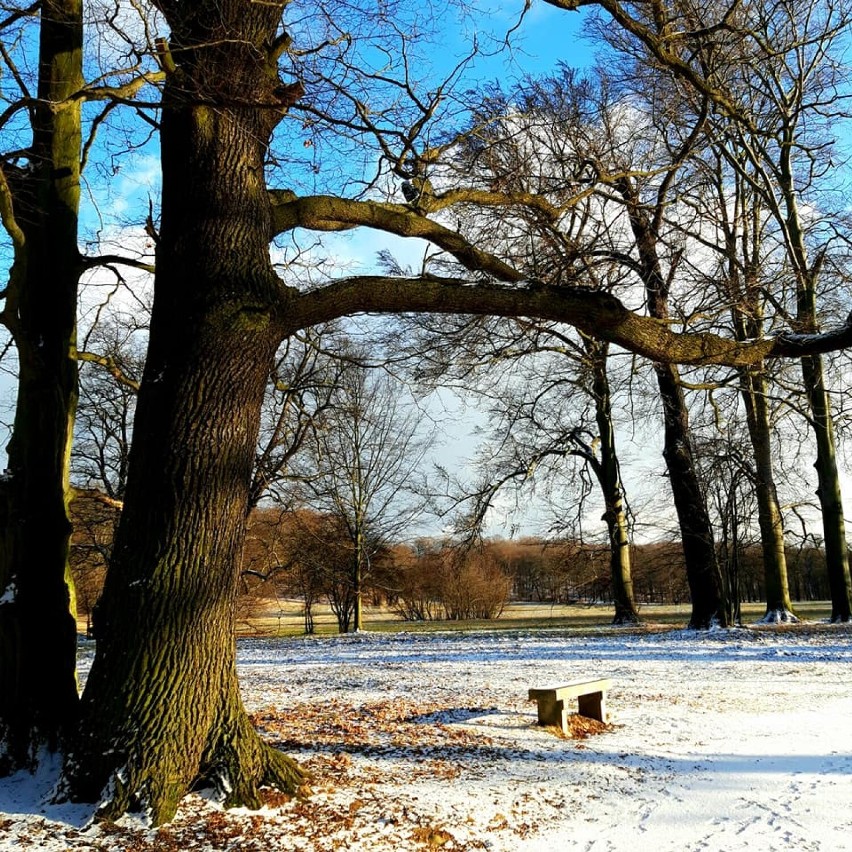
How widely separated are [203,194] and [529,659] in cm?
856

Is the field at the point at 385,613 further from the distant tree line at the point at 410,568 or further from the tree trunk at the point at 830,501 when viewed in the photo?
the tree trunk at the point at 830,501

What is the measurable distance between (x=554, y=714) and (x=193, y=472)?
4.10m

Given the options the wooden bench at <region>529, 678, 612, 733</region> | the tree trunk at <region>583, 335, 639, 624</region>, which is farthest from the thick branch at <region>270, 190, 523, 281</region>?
the tree trunk at <region>583, 335, 639, 624</region>

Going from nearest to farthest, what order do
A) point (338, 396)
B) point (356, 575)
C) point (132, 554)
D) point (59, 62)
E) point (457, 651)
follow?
point (132, 554)
point (59, 62)
point (457, 651)
point (338, 396)
point (356, 575)

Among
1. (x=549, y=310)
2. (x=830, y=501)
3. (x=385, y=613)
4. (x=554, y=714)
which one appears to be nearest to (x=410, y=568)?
(x=385, y=613)

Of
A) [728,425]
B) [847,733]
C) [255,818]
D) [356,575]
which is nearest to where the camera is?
[255,818]

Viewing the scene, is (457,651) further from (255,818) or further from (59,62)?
(59,62)

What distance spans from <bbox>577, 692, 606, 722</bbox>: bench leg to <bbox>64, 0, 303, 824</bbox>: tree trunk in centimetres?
342

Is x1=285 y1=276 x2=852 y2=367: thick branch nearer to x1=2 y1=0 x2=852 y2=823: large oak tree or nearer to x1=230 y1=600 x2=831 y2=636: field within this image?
x1=2 y1=0 x2=852 y2=823: large oak tree

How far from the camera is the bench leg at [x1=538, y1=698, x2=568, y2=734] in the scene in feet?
22.6

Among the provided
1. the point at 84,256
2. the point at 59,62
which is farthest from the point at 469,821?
the point at 59,62

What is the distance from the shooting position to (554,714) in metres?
6.90

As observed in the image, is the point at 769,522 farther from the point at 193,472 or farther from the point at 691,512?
the point at 193,472

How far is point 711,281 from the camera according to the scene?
21.3 feet
